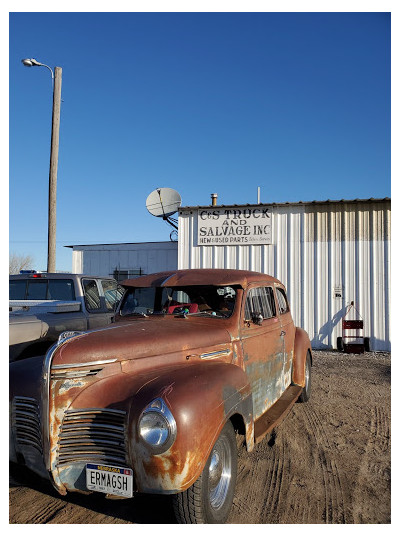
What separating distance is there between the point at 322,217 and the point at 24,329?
8322mm

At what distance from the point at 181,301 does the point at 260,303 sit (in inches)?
37.6

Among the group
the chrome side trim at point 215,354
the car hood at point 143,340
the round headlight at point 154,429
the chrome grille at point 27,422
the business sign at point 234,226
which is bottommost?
the chrome grille at point 27,422

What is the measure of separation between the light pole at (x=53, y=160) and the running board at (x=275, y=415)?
731 cm

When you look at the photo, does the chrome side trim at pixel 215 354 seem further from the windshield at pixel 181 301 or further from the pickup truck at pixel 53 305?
the pickup truck at pixel 53 305

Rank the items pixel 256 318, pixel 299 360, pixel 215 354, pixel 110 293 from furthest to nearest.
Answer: pixel 110 293
pixel 299 360
pixel 256 318
pixel 215 354

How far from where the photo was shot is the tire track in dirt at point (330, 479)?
9.72 feet

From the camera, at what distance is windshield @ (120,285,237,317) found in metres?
4.00

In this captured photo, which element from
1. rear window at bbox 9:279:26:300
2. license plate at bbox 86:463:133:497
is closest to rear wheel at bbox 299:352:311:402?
license plate at bbox 86:463:133:497

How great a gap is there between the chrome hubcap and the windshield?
4.25 feet

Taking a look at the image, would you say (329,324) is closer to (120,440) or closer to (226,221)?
(226,221)

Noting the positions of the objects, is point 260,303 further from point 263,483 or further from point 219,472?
point 219,472

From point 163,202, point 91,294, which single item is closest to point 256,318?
point 91,294

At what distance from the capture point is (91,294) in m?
6.58

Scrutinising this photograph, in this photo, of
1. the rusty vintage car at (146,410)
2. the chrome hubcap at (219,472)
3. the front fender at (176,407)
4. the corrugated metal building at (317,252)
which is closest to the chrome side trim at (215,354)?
the rusty vintage car at (146,410)
